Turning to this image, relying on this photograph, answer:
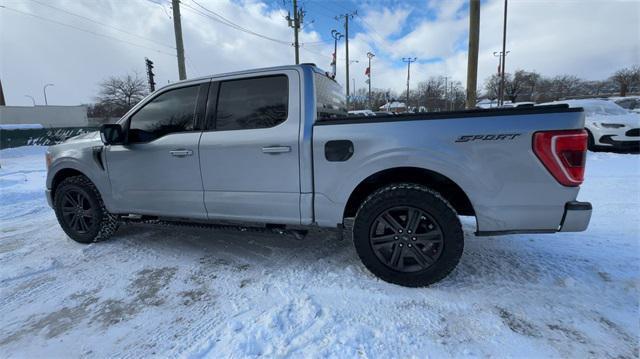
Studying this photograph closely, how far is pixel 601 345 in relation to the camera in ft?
6.78

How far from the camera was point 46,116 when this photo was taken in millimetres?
37719

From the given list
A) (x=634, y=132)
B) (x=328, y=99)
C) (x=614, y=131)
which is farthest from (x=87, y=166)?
(x=634, y=132)

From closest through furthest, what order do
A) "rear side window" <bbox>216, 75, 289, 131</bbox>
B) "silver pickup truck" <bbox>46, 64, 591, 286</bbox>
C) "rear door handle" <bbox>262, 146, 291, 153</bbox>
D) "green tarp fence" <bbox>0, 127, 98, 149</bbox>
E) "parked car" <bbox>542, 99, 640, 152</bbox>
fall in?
"silver pickup truck" <bbox>46, 64, 591, 286</bbox>, "rear door handle" <bbox>262, 146, 291, 153</bbox>, "rear side window" <bbox>216, 75, 289, 131</bbox>, "parked car" <bbox>542, 99, 640, 152</bbox>, "green tarp fence" <bbox>0, 127, 98, 149</bbox>

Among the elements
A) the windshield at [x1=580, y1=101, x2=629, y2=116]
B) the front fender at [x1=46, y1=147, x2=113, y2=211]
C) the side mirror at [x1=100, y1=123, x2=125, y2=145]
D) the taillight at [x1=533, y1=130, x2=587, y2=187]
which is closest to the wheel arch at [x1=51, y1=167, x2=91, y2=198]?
the front fender at [x1=46, y1=147, x2=113, y2=211]

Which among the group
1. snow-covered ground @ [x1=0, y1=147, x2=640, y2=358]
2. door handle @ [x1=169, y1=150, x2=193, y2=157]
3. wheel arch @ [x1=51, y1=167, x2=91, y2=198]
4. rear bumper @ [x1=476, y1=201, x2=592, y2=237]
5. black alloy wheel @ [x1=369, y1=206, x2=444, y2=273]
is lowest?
snow-covered ground @ [x1=0, y1=147, x2=640, y2=358]

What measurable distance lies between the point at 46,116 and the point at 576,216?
48.9 m

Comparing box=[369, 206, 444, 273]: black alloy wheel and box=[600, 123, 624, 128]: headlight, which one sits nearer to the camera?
box=[369, 206, 444, 273]: black alloy wheel

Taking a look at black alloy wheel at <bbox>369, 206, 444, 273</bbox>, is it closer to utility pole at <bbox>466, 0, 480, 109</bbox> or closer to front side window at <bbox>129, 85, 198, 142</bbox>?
front side window at <bbox>129, 85, 198, 142</bbox>

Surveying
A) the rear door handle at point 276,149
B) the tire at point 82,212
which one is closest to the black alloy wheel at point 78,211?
the tire at point 82,212

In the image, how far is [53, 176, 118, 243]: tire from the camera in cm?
402

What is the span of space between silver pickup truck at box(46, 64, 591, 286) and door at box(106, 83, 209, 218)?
0.01m

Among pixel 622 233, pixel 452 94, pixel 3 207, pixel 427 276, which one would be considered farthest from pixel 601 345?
pixel 452 94

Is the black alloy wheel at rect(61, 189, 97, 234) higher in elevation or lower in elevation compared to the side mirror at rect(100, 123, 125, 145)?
lower

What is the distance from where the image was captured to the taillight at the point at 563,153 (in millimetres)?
2348
